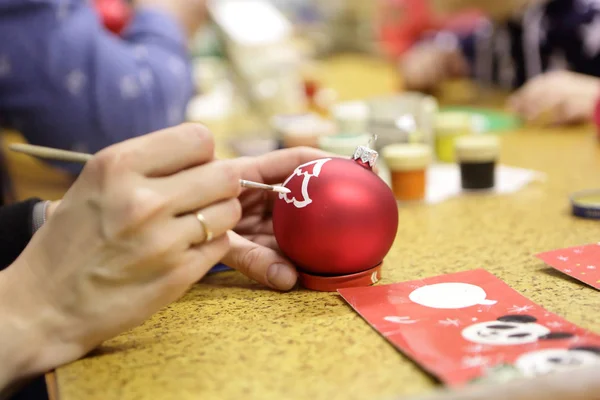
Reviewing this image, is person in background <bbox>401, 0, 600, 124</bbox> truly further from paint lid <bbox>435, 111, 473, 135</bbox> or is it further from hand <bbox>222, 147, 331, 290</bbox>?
hand <bbox>222, 147, 331, 290</bbox>

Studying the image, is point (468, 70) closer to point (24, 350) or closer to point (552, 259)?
point (552, 259)

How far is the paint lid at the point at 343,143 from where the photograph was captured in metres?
0.98

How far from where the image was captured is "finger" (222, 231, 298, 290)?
66 cm

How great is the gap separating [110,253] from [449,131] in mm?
899

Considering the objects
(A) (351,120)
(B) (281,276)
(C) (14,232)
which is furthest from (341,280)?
(A) (351,120)

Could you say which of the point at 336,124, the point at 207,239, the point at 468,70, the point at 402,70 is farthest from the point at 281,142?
the point at 468,70

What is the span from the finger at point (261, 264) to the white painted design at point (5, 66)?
73 cm

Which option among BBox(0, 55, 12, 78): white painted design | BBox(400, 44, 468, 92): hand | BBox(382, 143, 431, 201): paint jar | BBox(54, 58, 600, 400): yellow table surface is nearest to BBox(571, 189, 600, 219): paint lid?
BBox(54, 58, 600, 400): yellow table surface

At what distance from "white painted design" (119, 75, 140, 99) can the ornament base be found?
0.78 m

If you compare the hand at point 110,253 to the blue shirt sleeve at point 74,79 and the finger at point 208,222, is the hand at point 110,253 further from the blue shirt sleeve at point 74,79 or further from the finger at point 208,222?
the blue shirt sleeve at point 74,79

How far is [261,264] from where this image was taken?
670 millimetres

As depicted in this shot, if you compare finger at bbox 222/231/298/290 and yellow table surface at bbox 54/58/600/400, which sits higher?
finger at bbox 222/231/298/290

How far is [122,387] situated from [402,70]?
6.37 feet

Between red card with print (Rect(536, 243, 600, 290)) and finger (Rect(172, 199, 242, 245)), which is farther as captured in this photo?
red card with print (Rect(536, 243, 600, 290))
